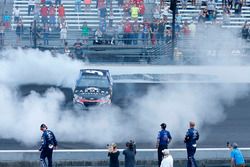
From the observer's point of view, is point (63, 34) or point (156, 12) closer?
point (63, 34)

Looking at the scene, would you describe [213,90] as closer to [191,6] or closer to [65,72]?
[65,72]

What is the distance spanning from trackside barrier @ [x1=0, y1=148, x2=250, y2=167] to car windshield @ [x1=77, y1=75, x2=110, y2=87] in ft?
19.8

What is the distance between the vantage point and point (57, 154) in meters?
20.2

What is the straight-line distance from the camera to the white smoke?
22.9 m

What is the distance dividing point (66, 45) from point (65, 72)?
97.7 inches

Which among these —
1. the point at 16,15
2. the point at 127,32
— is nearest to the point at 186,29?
the point at 127,32

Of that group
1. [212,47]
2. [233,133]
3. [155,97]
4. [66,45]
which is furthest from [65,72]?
[233,133]

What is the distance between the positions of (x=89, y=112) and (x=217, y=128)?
12.4 ft

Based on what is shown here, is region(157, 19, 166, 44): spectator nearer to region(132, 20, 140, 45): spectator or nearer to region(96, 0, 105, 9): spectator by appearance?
region(132, 20, 140, 45): spectator

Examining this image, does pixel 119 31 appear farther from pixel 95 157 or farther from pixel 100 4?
pixel 95 157

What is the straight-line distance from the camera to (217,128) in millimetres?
24172

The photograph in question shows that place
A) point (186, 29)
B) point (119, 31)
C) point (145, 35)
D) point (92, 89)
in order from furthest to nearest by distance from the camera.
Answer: point (119, 31)
point (186, 29)
point (145, 35)
point (92, 89)

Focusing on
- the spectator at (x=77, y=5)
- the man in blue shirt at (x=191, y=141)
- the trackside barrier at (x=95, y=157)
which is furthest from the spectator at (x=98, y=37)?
the man in blue shirt at (x=191, y=141)

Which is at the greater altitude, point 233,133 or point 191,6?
point 191,6
